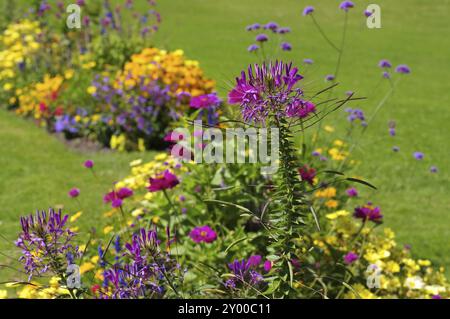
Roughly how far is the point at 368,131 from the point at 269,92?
23.3ft

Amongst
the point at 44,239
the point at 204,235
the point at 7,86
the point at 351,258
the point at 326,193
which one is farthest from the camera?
the point at 7,86

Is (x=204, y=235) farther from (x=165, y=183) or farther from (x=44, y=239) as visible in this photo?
(x=44, y=239)

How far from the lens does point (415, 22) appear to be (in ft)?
61.4

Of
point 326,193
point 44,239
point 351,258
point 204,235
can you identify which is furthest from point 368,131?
point 44,239

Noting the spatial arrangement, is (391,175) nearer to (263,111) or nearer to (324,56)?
(263,111)

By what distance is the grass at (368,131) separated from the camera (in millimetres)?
5855

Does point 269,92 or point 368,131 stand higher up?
point 269,92

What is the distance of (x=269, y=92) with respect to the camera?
1.69 m

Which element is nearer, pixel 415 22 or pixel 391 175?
pixel 391 175

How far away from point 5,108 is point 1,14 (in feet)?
12.9

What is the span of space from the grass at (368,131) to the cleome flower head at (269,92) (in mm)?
69

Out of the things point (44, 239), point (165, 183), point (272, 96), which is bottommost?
point (165, 183)

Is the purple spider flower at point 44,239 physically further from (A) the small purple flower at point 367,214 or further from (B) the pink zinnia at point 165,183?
(A) the small purple flower at point 367,214
